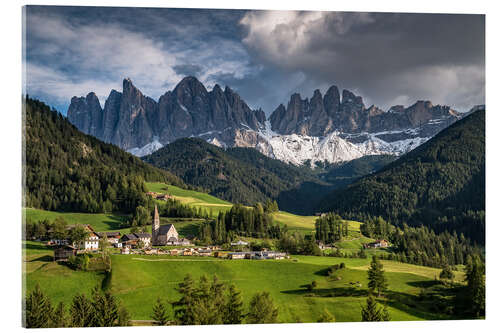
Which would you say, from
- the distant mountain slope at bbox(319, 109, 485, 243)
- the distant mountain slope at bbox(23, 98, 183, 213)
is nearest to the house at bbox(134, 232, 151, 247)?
the distant mountain slope at bbox(23, 98, 183, 213)

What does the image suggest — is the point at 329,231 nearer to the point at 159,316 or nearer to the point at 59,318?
the point at 159,316

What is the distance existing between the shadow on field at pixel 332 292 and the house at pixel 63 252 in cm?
1395

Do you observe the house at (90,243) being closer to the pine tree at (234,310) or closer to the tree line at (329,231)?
the pine tree at (234,310)

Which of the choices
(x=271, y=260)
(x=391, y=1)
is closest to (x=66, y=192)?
(x=271, y=260)

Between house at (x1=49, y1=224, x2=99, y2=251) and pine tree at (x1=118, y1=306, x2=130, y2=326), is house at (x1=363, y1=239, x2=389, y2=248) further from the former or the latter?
pine tree at (x1=118, y1=306, x2=130, y2=326)

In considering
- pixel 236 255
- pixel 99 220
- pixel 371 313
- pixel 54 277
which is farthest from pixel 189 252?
pixel 371 313

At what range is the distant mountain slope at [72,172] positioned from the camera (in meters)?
40.6

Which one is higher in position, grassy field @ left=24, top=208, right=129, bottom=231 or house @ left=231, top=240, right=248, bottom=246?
grassy field @ left=24, top=208, right=129, bottom=231

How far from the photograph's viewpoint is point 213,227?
154ft

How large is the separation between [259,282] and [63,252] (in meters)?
12.8

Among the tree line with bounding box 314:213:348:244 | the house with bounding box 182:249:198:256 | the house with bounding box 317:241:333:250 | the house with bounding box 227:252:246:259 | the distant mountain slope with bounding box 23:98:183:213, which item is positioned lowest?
the house with bounding box 317:241:333:250

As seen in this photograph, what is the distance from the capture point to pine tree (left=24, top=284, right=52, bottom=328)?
18312 millimetres

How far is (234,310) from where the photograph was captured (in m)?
20.4
